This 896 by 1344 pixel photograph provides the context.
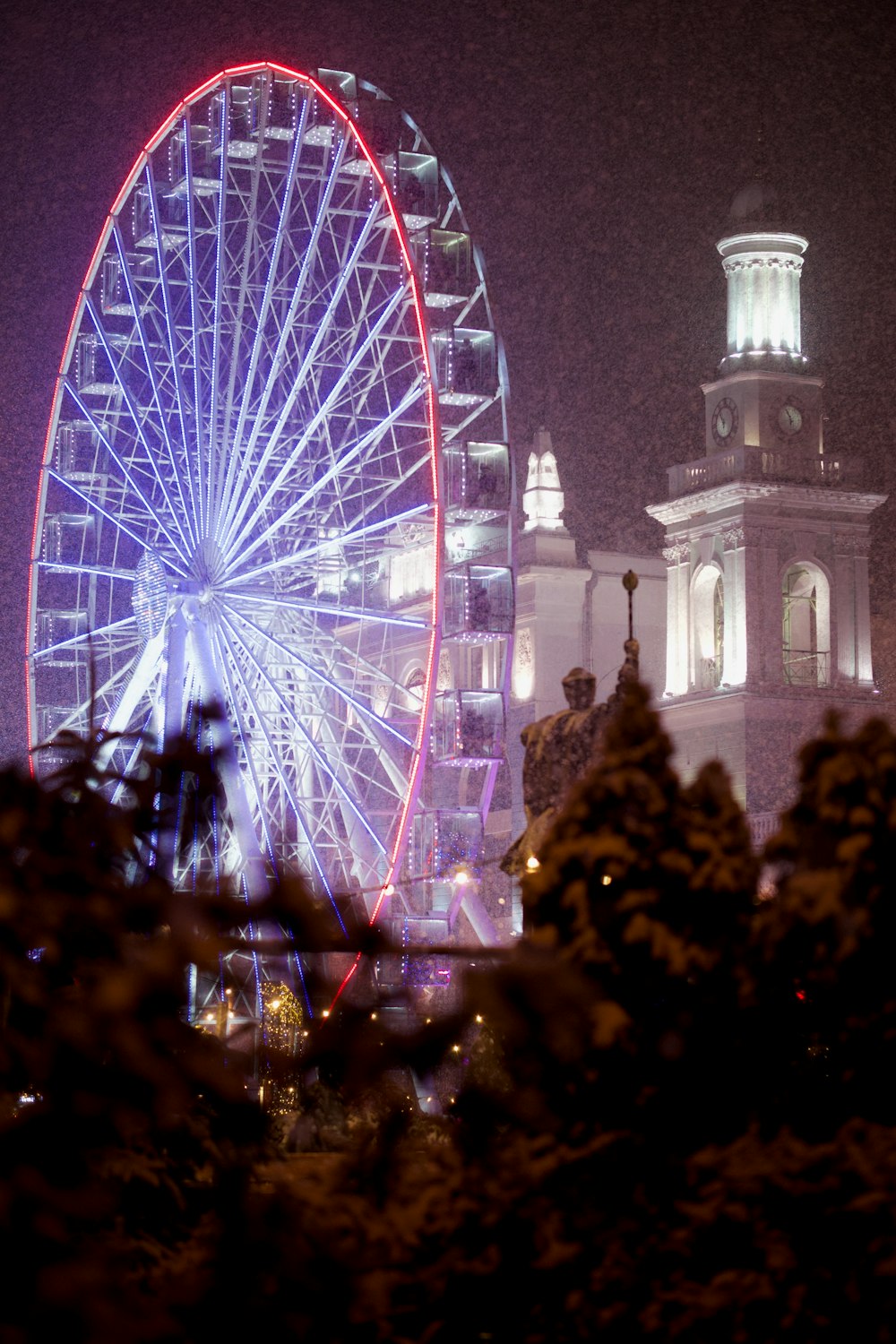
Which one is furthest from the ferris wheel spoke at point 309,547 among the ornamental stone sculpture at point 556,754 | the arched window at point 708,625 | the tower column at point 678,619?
the tower column at point 678,619

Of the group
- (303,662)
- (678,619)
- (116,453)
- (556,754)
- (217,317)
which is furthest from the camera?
(678,619)

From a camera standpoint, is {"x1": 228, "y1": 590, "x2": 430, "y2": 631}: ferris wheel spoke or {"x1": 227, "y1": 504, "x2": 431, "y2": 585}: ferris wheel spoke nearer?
{"x1": 228, "y1": 590, "x2": 430, "y2": 631}: ferris wheel spoke

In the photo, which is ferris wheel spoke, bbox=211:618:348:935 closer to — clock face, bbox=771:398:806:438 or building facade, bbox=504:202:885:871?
building facade, bbox=504:202:885:871

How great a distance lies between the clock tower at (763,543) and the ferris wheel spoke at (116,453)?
3019 centimetres

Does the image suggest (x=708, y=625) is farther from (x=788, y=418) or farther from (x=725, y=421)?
(x=788, y=418)

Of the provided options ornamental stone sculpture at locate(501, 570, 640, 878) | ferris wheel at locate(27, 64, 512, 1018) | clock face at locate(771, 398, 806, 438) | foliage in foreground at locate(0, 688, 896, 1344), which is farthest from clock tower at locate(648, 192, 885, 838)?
foliage in foreground at locate(0, 688, 896, 1344)

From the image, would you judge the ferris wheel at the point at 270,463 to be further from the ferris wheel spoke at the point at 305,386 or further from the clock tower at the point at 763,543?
the clock tower at the point at 763,543

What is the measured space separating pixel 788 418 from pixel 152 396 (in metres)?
33.7

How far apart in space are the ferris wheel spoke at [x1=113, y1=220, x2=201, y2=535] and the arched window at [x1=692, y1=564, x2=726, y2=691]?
107 ft

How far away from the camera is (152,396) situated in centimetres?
3959

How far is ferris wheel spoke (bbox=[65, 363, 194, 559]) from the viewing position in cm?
3675

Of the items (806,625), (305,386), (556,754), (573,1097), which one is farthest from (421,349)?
(806,625)

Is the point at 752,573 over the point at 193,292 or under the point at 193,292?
under

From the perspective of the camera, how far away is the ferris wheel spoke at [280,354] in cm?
3612
